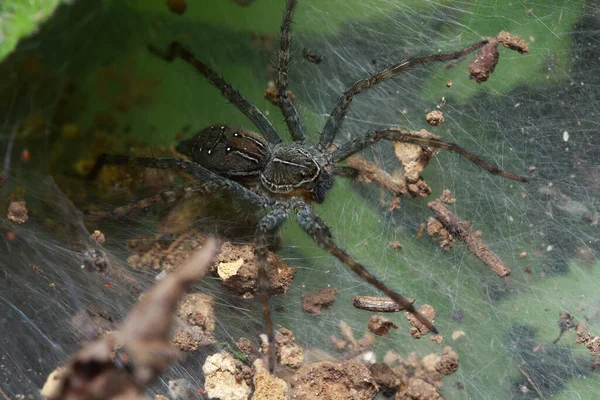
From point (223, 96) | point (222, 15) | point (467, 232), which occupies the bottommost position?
point (467, 232)

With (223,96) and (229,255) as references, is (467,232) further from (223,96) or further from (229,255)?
(223,96)

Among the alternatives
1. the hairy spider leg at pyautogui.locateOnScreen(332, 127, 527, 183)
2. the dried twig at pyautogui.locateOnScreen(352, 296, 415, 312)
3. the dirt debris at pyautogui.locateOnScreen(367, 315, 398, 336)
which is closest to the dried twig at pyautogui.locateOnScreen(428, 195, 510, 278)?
the hairy spider leg at pyautogui.locateOnScreen(332, 127, 527, 183)

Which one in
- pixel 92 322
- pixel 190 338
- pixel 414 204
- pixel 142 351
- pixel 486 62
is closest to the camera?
pixel 142 351

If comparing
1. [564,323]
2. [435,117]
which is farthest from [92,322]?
[564,323]

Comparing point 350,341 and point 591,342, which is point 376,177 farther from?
point 591,342

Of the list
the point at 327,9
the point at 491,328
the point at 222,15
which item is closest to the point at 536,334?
the point at 491,328

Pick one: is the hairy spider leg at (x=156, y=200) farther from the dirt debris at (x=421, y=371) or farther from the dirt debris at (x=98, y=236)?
the dirt debris at (x=421, y=371)
